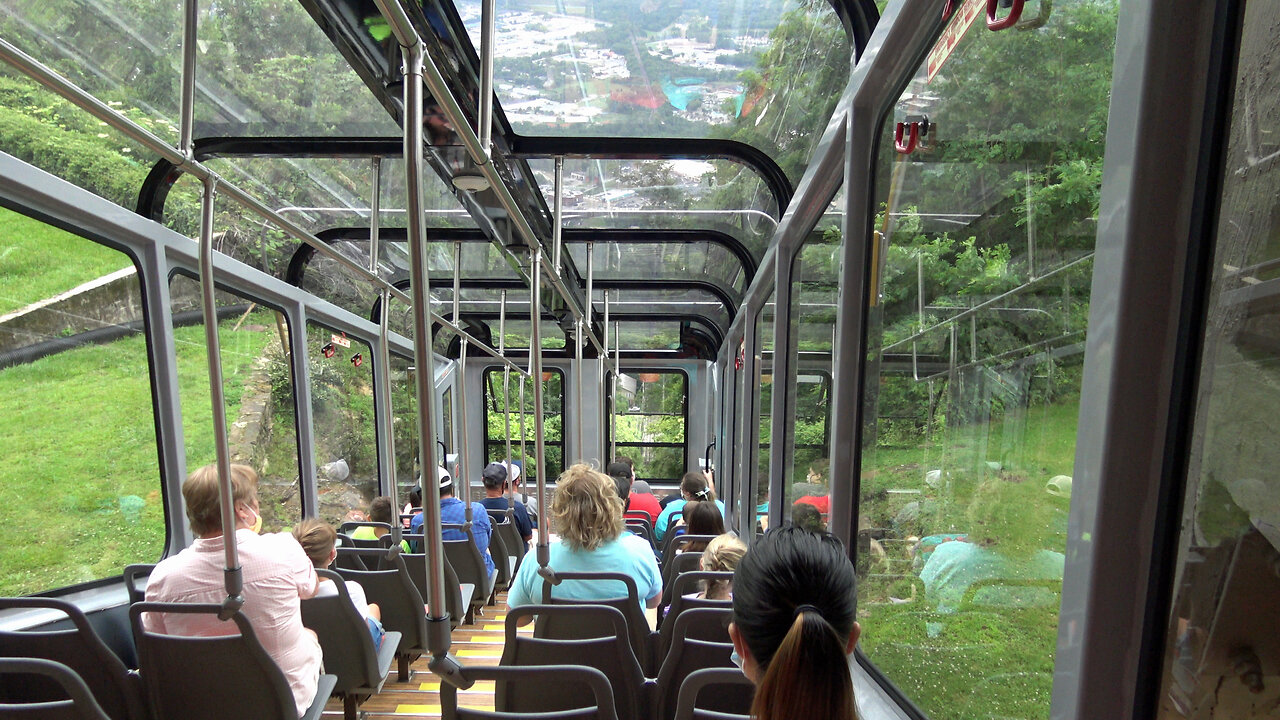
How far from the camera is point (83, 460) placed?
3.38m

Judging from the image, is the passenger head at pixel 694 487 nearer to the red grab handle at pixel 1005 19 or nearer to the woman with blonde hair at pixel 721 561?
the woman with blonde hair at pixel 721 561

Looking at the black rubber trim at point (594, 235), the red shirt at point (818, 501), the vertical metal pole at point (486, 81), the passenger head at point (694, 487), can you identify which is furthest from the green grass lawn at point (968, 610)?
the black rubber trim at point (594, 235)

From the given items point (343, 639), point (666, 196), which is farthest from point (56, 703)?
point (666, 196)

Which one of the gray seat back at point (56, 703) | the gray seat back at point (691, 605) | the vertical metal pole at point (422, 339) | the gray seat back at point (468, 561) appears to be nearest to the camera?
the vertical metal pole at point (422, 339)

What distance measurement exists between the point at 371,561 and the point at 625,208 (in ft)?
10.2

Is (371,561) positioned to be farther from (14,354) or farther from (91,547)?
(14,354)

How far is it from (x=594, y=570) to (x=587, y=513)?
0.24 metres

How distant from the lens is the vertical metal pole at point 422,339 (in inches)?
40.3

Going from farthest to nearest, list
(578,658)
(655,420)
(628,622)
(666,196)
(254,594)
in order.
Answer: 1. (655,420)
2. (666,196)
3. (628,622)
4. (254,594)
5. (578,658)

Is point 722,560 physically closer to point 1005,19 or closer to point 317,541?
point 317,541

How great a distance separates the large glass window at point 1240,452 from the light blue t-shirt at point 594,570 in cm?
218

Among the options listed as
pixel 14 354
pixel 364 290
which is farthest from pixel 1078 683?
pixel 364 290

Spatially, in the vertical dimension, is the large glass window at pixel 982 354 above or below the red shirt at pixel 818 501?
above

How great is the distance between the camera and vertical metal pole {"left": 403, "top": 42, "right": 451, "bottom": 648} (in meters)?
1.02
